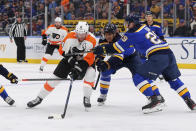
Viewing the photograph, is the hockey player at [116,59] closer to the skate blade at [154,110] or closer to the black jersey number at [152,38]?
the skate blade at [154,110]

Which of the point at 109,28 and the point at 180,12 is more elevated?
the point at 180,12

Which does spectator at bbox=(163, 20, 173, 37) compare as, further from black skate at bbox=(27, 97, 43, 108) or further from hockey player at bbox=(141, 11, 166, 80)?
black skate at bbox=(27, 97, 43, 108)

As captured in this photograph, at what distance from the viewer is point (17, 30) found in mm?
13734

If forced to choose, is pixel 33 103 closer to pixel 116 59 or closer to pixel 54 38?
pixel 116 59

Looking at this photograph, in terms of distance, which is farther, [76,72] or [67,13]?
[67,13]

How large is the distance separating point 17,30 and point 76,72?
31.0 ft

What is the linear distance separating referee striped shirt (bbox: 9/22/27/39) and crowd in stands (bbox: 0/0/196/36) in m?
0.26

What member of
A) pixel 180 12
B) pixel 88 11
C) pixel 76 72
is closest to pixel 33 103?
pixel 76 72

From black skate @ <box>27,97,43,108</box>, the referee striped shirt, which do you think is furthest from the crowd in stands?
black skate @ <box>27,97,43,108</box>

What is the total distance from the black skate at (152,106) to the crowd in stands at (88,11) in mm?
6871

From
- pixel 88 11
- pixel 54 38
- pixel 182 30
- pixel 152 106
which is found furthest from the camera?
pixel 88 11

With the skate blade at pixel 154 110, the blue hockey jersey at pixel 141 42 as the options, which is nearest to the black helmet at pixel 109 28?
the blue hockey jersey at pixel 141 42

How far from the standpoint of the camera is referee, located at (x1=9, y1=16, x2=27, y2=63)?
13.5 meters

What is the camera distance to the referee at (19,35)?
13.5 meters
